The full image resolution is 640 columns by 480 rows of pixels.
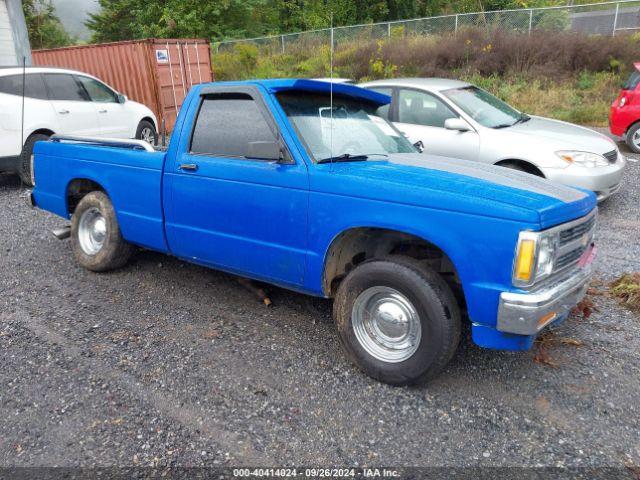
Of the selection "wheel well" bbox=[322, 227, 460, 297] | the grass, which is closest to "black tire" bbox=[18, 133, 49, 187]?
"wheel well" bbox=[322, 227, 460, 297]

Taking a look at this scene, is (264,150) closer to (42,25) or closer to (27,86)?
(27,86)

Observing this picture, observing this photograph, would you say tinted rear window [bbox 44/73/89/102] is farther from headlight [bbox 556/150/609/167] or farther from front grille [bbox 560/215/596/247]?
front grille [bbox 560/215/596/247]

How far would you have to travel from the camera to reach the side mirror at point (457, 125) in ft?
21.5

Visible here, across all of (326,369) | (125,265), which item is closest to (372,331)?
(326,369)

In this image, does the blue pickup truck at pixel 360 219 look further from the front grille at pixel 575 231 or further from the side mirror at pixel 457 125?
the side mirror at pixel 457 125

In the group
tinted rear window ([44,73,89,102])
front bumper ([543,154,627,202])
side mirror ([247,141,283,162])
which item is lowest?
front bumper ([543,154,627,202])

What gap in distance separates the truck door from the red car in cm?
900

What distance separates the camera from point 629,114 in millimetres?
9898

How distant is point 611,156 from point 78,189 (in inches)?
247

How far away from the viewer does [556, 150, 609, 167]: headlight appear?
6082 millimetres

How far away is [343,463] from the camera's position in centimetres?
258

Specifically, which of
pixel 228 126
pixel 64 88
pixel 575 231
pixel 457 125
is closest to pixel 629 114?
pixel 457 125

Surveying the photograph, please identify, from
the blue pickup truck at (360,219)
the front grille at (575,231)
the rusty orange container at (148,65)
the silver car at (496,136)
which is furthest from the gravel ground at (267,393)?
the rusty orange container at (148,65)

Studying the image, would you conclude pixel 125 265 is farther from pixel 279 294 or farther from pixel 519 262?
pixel 519 262
